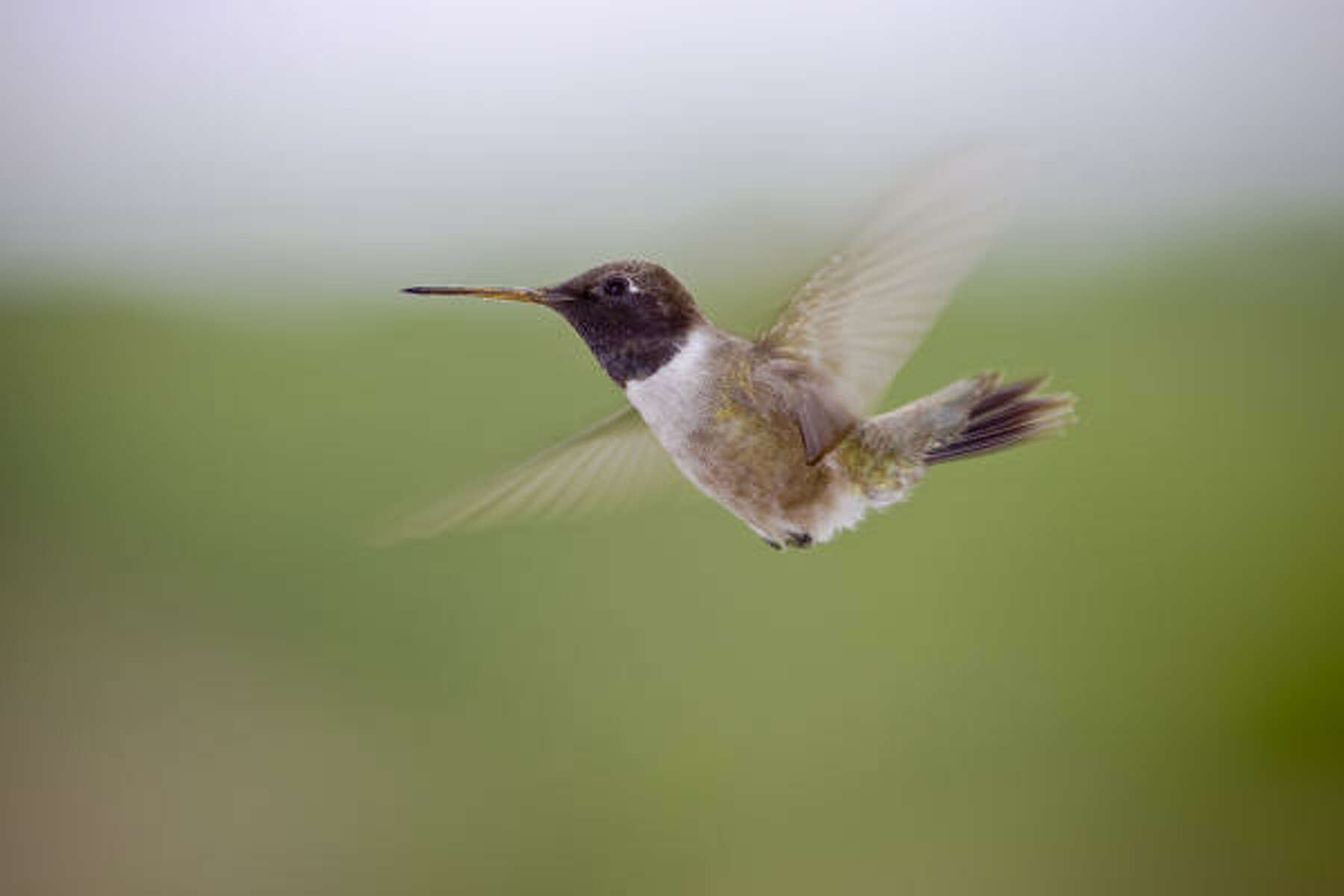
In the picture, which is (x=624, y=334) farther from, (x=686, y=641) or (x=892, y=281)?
(x=686, y=641)

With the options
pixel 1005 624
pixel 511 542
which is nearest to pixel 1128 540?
pixel 1005 624

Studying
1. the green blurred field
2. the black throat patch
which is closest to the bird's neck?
the black throat patch

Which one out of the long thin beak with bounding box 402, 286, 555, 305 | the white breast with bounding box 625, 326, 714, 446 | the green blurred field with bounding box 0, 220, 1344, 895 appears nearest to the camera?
the long thin beak with bounding box 402, 286, 555, 305

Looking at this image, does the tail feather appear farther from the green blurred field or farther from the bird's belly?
the green blurred field

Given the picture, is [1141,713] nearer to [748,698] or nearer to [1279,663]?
[1279,663]

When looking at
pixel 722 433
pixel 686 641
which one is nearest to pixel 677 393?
pixel 722 433

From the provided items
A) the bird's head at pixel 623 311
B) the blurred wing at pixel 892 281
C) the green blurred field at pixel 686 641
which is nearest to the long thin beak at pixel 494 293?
the bird's head at pixel 623 311
